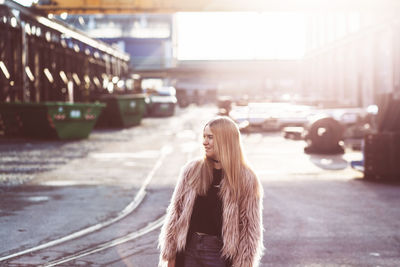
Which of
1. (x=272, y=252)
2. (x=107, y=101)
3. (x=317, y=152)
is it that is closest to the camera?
(x=272, y=252)

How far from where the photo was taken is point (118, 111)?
3206 centimetres

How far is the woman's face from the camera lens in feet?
10.8

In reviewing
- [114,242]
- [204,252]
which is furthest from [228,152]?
[114,242]

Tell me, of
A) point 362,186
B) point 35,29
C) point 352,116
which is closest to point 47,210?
point 362,186

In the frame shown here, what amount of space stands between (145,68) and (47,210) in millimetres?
73419

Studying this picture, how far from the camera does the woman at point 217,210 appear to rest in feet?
10.7

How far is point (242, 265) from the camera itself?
10.9ft

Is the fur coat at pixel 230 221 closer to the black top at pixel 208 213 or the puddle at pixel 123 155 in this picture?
the black top at pixel 208 213

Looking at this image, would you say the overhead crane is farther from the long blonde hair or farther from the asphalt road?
the long blonde hair

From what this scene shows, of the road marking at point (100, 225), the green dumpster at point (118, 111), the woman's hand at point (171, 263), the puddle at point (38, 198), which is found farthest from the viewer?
the green dumpster at point (118, 111)

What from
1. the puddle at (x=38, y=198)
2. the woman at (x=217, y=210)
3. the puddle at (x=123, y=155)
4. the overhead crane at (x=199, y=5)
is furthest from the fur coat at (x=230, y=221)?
the overhead crane at (x=199, y=5)

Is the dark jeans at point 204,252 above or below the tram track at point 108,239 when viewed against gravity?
above

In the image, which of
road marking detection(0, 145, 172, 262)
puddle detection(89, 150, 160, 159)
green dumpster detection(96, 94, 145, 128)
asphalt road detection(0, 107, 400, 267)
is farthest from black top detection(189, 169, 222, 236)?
green dumpster detection(96, 94, 145, 128)

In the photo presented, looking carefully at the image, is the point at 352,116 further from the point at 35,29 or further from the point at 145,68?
the point at 145,68
